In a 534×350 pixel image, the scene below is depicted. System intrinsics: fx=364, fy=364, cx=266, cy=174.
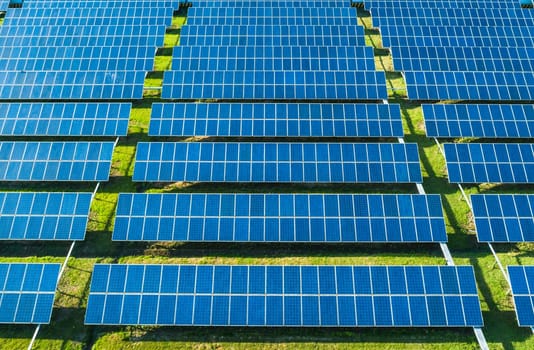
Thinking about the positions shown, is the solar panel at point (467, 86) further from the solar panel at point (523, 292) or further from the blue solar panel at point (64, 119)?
the blue solar panel at point (64, 119)

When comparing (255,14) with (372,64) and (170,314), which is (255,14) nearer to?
(372,64)

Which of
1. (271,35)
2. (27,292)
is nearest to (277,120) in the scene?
(271,35)

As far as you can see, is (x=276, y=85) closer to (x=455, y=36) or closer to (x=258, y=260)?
(x=258, y=260)

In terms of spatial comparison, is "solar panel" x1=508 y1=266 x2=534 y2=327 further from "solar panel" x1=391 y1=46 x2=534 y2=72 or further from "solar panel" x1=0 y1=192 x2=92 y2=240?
"solar panel" x1=0 y1=192 x2=92 y2=240

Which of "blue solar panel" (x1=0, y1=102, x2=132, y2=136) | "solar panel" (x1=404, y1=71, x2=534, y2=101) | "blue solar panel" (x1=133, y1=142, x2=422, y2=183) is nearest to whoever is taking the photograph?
"blue solar panel" (x1=133, y1=142, x2=422, y2=183)

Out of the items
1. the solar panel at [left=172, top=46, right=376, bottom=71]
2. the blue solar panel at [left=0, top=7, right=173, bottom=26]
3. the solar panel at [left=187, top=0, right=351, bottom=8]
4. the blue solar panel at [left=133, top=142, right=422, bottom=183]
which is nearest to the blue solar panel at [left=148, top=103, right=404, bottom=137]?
the blue solar panel at [left=133, top=142, right=422, bottom=183]

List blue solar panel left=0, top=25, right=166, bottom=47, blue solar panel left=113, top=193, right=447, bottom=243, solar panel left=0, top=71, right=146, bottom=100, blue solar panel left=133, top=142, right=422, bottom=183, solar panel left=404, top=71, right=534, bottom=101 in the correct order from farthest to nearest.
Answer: blue solar panel left=0, top=25, right=166, bottom=47
solar panel left=0, top=71, right=146, bottom=100
solar panel left=404, top=71, right=534, bottom=101
blue solar panel left=133, top=142, right=422, bottom=183
blue solar panel left=113, top=193, right=447, bottom=243

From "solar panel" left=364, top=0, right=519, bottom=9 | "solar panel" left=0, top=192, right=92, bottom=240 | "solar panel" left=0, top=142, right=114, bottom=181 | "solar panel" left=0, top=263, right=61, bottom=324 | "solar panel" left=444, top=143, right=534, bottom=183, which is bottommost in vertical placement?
"solar panel" left=0, top=263, right=61, bottom=324

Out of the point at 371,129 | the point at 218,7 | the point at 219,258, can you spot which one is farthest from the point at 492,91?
the point at 218,7
